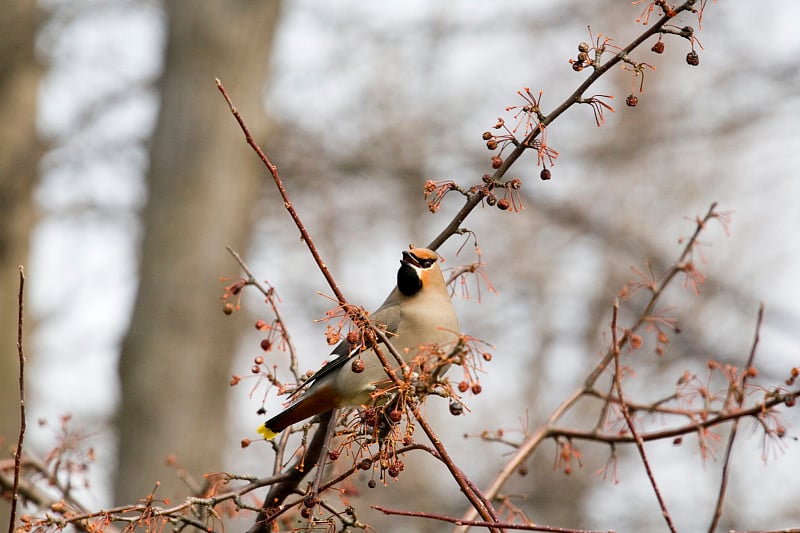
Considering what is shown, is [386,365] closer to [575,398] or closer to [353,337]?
[353,337]

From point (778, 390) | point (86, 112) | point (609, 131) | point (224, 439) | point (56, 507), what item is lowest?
point (56, 507)

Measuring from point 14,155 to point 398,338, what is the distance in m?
6.79

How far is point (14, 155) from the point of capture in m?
8.85

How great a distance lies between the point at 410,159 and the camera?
9742 mm

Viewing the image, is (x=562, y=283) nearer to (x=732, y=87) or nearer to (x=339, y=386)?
(x=732, y=87)

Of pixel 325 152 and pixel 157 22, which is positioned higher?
pixel 157 22

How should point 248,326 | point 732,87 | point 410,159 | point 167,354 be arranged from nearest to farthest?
point 167,354 → point 410,159 → point 732,87 → point 248,326

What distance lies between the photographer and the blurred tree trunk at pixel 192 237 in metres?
7.52

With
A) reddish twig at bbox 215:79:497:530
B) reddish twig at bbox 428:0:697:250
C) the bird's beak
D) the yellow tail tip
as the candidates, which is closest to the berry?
reddish twig at bbox 215:79:497:530

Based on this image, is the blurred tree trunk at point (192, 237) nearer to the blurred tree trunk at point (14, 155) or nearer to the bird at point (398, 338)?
the blurred tree trunk at point (14, 155)

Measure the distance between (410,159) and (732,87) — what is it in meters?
4.10

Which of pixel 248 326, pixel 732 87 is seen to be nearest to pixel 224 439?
pixel 248 326

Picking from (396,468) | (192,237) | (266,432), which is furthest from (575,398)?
(192,237)

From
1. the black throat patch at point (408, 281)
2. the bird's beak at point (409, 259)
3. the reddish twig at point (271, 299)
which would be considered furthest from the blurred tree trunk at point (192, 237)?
the bird's beak at point (409, 259)
